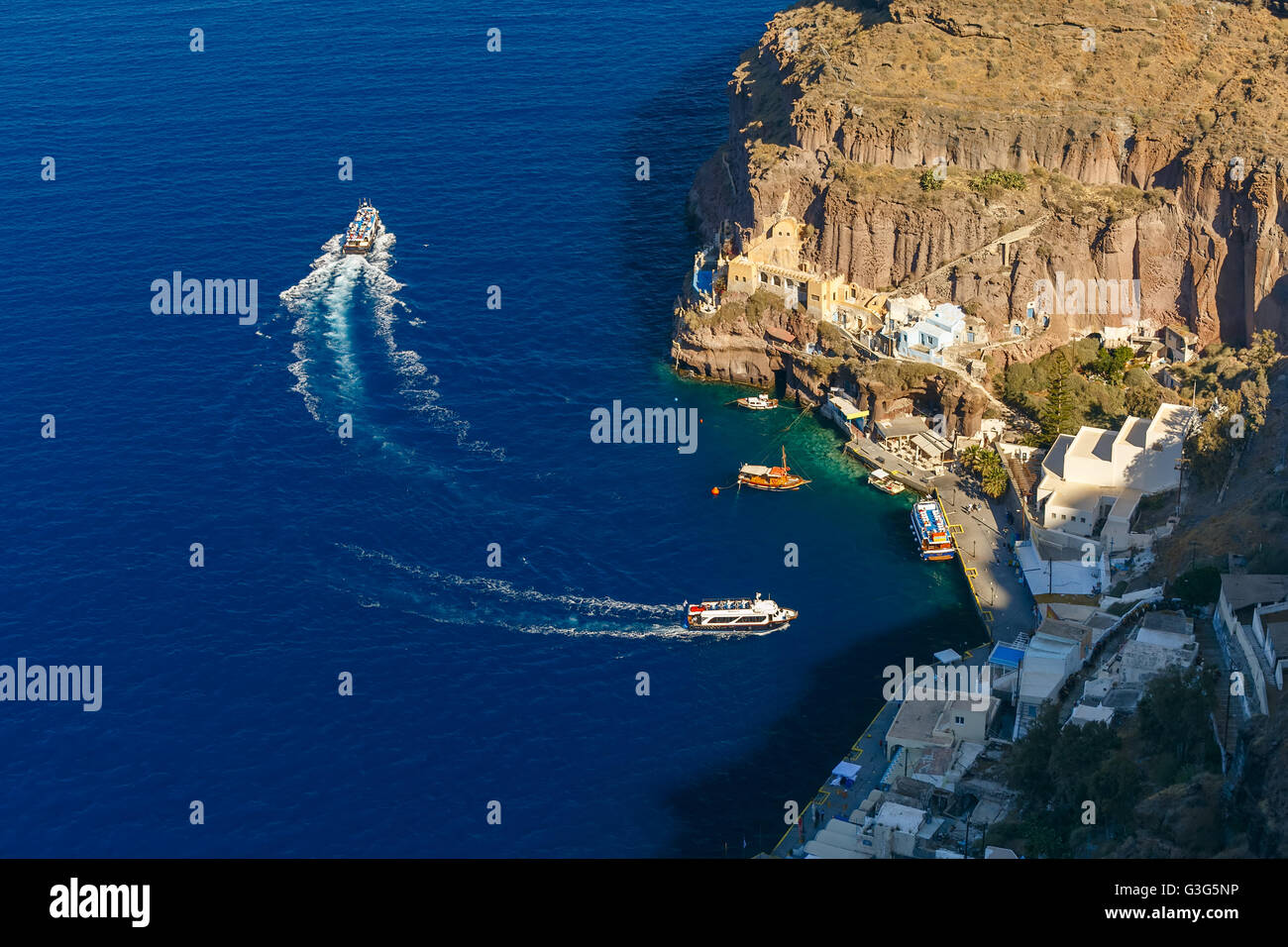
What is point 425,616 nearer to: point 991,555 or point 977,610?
point 977,610

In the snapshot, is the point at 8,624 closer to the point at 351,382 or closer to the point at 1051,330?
the point at 351,382

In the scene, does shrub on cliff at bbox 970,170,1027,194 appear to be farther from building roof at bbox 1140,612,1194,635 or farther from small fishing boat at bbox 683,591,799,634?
building roof at bbox 1140,612,1194,635

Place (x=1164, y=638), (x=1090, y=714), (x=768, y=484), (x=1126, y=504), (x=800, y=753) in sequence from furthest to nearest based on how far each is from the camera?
(x=768, y=484)
(x=1126, y=504)
(x=800, y=753)
(x=1164, y=638)
(x=1090, y=714)

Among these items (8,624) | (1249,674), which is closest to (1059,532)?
(1249,674)

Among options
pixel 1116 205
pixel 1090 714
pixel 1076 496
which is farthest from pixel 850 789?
pixel 1116 205

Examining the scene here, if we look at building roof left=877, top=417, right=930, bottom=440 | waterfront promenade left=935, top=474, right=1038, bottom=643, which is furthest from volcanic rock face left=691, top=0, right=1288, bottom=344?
waterfront promenade left=935, top=474, right=1038, bottom=643

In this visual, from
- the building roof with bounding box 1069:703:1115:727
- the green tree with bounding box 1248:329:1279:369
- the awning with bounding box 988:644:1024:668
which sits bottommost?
the building roof with bounding box 1069:703:1115:727
